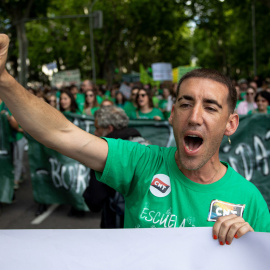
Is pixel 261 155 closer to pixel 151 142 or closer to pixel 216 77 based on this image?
pixel 151 142

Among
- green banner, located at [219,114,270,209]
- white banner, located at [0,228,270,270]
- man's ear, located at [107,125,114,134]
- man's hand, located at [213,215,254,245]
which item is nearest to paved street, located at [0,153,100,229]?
green banner, located at [219,114,270,209]

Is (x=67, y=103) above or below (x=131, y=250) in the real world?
above

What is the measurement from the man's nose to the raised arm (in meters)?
0.39

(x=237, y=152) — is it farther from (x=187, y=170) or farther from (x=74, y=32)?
(x=74, y=32)

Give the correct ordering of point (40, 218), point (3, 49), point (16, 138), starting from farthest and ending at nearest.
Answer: point (16, 138)
point (40, 218)
point (3, 49)

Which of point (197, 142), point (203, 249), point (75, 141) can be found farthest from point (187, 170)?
point (75, 141)

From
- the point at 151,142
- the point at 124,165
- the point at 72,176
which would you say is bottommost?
the point at 72,176

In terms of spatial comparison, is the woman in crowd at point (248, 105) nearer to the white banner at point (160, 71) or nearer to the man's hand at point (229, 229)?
the man's hand at point (229, 229)

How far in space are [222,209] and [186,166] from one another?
236 mm

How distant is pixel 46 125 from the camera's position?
1479 mm

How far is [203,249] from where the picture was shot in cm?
147

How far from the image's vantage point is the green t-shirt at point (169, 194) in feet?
5.41

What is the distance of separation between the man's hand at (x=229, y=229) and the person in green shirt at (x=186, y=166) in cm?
14

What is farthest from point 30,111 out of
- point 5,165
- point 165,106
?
point 165,106
